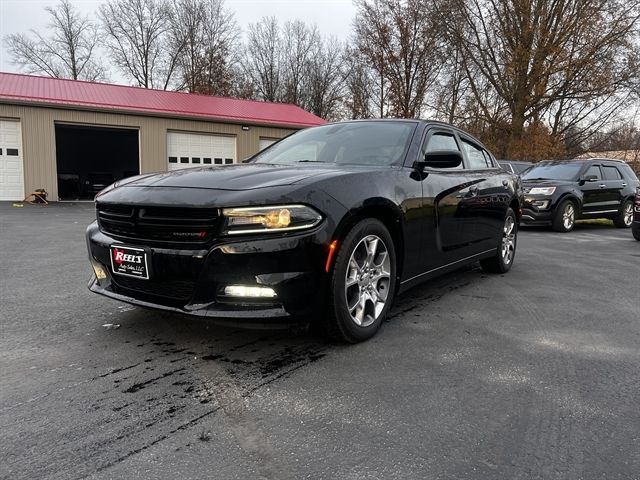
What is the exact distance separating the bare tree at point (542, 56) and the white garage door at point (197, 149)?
1443cm

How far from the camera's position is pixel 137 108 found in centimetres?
1834

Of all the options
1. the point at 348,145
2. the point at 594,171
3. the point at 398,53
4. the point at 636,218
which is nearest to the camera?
the point at 348,145

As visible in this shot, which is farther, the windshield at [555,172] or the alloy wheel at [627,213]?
the alloy wheel at [627,213]

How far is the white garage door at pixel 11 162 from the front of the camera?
16.6 metres

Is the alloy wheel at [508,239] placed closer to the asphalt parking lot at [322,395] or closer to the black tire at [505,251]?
the black tire at [505,251]

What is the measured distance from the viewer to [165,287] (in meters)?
2.76

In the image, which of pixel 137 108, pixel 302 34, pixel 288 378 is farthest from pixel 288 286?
pixel 302 34

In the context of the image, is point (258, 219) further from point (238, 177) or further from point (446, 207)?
point (446, 207)

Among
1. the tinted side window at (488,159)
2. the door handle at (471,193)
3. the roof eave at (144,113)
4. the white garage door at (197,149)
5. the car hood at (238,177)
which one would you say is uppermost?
the roof eave at (144,113)

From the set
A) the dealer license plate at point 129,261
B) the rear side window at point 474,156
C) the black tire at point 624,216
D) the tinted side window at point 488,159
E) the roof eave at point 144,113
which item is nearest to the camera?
the dealer license plate at point 129,261

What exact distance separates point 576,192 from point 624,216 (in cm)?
238

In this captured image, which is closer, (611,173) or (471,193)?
(471,193)

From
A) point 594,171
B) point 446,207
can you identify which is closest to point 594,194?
point 594,171

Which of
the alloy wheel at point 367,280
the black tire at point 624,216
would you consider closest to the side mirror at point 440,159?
the alloy wheel at point 367,280
